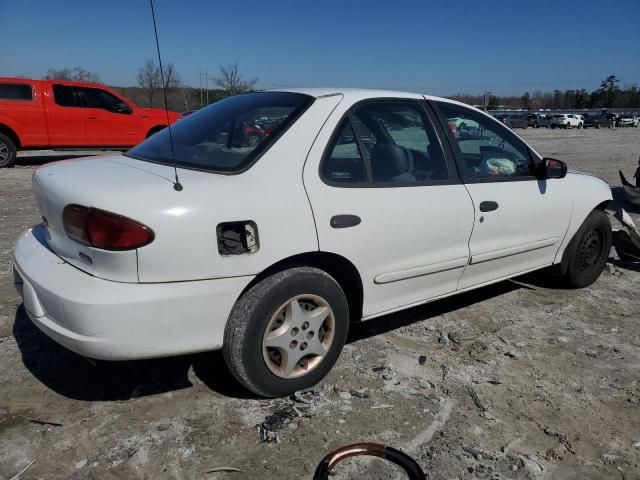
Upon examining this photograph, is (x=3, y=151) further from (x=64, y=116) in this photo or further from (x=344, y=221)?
(x=344, y=221)

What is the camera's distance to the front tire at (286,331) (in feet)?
8.32

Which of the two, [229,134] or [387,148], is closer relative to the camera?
[229,134]

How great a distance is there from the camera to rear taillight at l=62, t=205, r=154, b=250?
2.24 m

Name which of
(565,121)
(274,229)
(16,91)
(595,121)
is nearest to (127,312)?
(274,229)

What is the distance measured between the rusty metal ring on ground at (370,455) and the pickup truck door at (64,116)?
38.8 feet

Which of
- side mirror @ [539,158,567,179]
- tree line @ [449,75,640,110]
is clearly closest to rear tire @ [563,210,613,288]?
side mirror @ [539,158,567,179]

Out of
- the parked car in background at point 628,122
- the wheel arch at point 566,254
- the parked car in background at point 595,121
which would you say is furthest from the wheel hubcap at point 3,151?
the parked car in background at point 628,122

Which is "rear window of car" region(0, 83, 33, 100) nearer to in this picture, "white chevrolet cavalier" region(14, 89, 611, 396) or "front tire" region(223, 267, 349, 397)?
"white chevrolet cavalier" region(14, 89, 611, 396)

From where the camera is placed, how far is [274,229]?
2525mm

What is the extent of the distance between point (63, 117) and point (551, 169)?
11.2 meters

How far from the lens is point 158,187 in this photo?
94.2 inches

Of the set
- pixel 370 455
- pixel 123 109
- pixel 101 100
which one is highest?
pixel 101 100

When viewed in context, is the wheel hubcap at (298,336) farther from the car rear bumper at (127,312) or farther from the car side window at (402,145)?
the car side window at (402,145)

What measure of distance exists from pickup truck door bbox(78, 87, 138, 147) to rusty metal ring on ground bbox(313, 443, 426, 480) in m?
11.9
